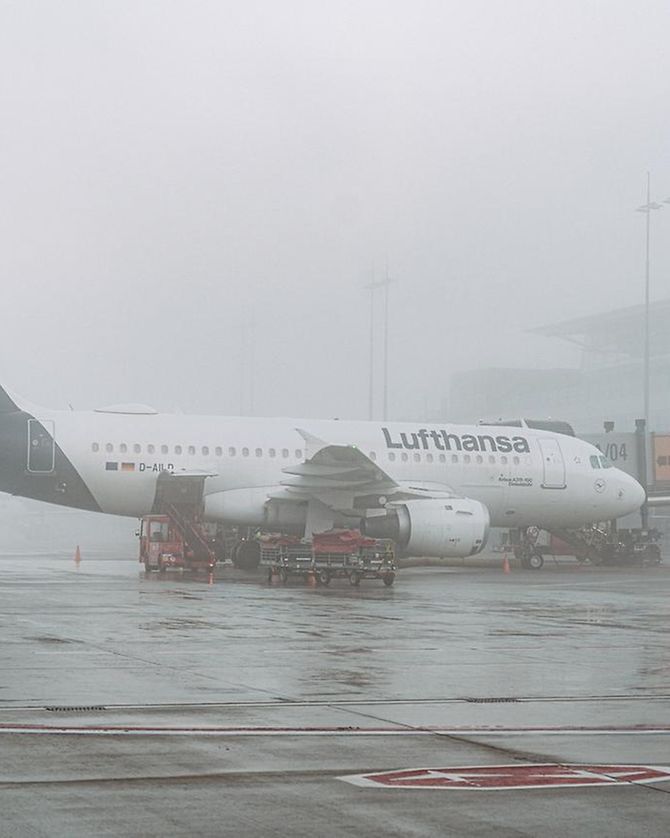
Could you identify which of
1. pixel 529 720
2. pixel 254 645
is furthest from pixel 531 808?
pixel 254 645

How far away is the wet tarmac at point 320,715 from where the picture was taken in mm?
7316

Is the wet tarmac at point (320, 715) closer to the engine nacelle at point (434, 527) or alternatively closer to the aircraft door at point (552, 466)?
the engine nacelle at point (434, 527)

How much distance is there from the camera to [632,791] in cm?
800

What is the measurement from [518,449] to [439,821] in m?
34.5

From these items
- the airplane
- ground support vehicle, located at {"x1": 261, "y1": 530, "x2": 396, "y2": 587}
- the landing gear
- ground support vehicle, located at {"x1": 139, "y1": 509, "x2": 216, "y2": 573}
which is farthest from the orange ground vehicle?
ground support vehicle, located at {"x1": 261, "y1": 530, "x2": 396, "y2": 587}

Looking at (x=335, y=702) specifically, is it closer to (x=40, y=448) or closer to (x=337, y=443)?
(x=40, y=448)

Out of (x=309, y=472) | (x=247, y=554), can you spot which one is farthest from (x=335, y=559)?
(x=247, y=554)

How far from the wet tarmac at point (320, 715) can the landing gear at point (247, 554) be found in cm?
1397

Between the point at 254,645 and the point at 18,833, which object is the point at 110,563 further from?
the point at 18,833

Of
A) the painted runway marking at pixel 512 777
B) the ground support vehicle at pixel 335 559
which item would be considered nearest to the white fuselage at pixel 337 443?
the ground support vehicle at pixel 335 559

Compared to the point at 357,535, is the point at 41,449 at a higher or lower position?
higher

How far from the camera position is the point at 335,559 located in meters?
30.2

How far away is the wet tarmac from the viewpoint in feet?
24.0

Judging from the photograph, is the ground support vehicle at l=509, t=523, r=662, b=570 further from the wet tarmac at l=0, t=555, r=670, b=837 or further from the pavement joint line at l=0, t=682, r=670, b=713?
the pavement joint line at l=0, t=682, r=670, b=713
